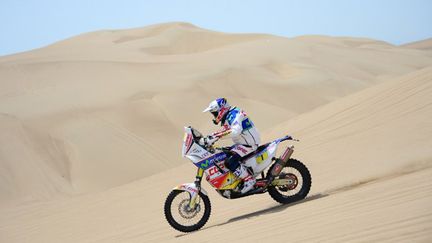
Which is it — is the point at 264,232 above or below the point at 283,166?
below

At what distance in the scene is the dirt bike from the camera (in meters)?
8.15

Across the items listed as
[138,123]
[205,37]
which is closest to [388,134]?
[138,123]

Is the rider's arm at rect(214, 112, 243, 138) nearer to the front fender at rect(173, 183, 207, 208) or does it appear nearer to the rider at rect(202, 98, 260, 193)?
the rider at rect(202, 98, 260, 193)

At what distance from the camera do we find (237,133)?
7984mm

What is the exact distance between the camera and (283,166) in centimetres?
831

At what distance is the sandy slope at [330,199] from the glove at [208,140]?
983 millimetres

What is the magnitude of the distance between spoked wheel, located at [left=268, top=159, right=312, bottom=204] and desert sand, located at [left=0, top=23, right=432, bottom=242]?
167mm

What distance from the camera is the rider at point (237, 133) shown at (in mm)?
8047

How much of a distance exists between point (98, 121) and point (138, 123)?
4.61 feet

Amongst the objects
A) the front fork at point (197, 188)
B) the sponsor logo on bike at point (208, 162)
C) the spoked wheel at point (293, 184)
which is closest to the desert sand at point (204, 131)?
the spoked wheel at point (293, 184)

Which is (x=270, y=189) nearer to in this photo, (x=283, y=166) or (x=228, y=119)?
(x=283, y=166)

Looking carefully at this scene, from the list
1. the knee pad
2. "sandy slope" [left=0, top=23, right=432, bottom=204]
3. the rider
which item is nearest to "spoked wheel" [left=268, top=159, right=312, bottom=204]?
the rider

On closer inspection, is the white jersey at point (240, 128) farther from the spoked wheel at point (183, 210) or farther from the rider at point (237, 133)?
the spoked wheel at point (183, 210)

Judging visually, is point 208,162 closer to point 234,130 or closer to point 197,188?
point 197,188
